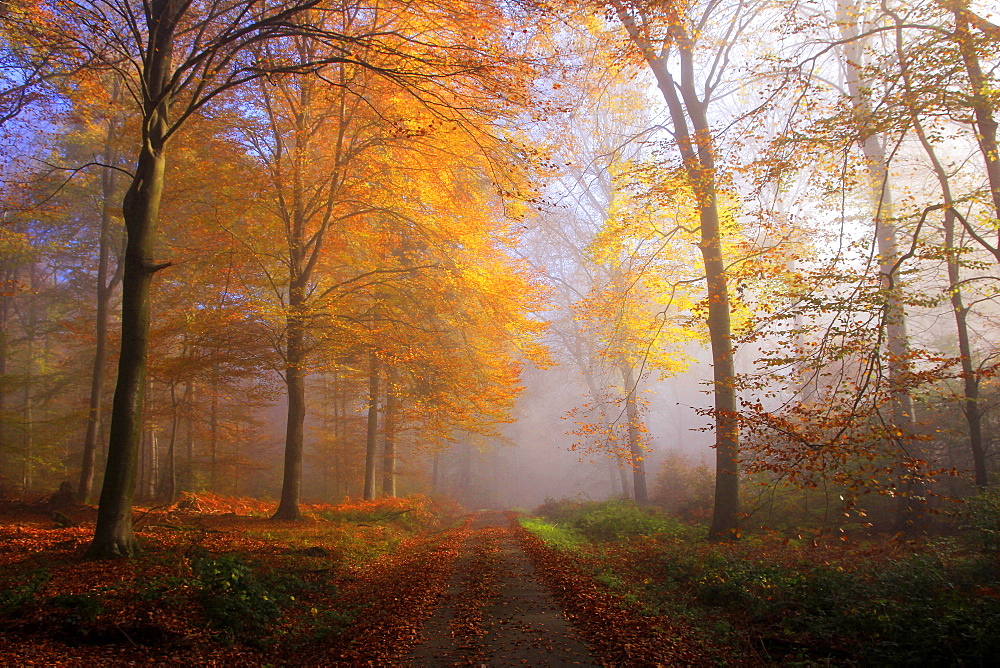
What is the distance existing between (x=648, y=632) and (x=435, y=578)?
3702 mm

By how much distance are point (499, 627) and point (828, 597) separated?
338cm

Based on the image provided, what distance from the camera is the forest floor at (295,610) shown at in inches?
180

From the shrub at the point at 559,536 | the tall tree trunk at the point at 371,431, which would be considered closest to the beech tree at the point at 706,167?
the shrub at the point at 559,536

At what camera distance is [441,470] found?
4509 centimetres

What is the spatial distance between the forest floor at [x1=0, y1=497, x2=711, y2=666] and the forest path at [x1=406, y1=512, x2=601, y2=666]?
0.8 inches

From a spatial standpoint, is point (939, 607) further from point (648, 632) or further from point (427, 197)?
point (427, 197)

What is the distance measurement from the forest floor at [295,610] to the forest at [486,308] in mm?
54

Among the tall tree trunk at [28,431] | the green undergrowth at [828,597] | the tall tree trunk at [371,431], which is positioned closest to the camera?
the green undergrowth at [828,597]

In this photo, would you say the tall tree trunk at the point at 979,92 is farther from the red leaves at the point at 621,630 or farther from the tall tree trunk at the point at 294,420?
the tall tree trunk at the point at 294,420

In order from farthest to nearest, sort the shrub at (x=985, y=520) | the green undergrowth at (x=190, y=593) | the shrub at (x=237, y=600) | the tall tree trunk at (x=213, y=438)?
the tall tree trunk at (x=213, y=438)
the shrub at (x=985, y=520)
the shrub at (x=237, y=600)
the green undergrowth at (x=190, y=593)

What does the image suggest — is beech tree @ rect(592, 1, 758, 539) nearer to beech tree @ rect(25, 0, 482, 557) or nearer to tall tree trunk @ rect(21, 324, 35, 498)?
beech tree @ rect(25, 0, 482, 557)

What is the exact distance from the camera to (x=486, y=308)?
14211mm

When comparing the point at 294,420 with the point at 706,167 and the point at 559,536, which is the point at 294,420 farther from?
the point at 706,167

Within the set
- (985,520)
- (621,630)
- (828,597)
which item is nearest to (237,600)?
(621,630)
